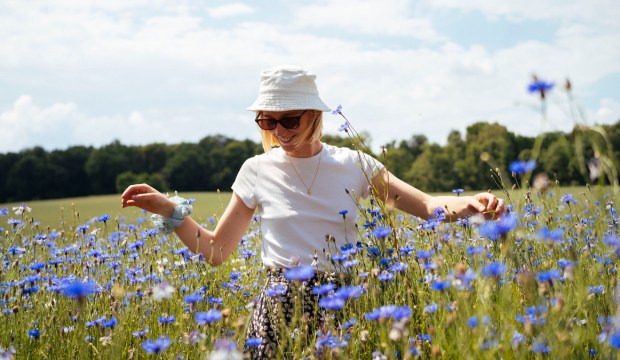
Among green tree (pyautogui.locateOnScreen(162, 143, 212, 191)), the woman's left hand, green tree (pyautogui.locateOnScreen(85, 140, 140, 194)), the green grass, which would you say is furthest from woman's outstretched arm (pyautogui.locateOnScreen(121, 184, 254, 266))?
green tree (pyautogui.locateOnScreen(162, 143, 212, 191))

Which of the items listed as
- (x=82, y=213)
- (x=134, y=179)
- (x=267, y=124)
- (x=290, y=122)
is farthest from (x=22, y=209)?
(x=134, y=179)

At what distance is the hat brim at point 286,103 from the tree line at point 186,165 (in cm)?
2955

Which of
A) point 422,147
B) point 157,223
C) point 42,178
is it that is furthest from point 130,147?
point 157,223

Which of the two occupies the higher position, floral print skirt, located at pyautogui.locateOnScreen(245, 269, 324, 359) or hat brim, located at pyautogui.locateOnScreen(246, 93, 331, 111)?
hat brim, located at pyautogui.locateOnScreen(246, 93, 331, 111)

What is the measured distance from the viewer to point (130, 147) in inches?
1827

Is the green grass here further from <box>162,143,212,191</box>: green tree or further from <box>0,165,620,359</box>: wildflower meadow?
<box>162,143,212,191</box>: green tree

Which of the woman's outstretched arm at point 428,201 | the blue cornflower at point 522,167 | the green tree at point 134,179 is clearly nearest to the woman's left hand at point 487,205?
the woman's outstretched arm at point 428,201

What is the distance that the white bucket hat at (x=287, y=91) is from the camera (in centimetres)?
256

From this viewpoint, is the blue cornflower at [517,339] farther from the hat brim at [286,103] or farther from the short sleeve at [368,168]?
the hat brim at [286,103]

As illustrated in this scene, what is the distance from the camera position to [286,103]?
2.56 metres

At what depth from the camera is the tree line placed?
37.3m

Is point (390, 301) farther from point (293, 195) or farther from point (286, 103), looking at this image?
point (286, 103)

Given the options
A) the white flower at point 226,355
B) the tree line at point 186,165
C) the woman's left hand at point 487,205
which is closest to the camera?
the white flower at point 226,355

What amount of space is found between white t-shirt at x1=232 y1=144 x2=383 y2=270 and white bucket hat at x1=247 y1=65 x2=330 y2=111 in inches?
10.3
